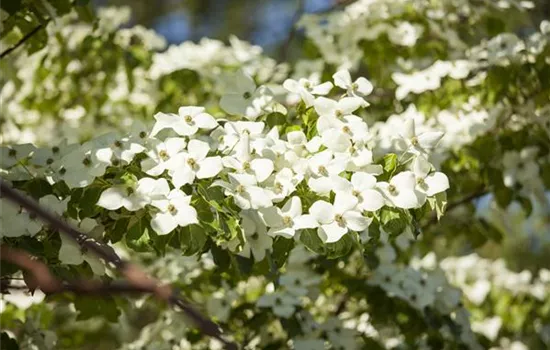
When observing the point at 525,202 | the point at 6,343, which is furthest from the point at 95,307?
the point at 525,202

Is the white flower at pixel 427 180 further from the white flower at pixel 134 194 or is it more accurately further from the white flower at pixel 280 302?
the white flower at pixel 280 302

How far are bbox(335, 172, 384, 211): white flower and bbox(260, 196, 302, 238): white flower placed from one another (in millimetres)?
79

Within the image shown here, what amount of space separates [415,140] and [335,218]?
299mm

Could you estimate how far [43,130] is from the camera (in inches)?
130

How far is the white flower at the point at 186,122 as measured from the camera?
5.57 ft

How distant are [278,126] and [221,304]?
67 cm

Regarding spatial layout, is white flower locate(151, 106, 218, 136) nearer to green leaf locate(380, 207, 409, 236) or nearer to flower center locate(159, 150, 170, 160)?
flower center locate(159, 150, 170, 160)

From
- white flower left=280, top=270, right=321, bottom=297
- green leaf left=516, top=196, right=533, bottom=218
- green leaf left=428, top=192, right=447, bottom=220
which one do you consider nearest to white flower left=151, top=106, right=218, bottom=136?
green leaf left=428, top=192, right=447, bottom=220

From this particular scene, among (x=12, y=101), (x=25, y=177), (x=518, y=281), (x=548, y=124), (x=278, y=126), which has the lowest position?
(x=518, y=281)

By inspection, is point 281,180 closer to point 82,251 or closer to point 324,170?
point 324,170

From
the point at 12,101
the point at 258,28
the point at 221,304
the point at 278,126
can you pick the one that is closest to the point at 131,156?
the point at 278,126

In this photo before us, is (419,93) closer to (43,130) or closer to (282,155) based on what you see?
(282,155)

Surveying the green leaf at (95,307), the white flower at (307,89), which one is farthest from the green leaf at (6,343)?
the white flower at (307,89)

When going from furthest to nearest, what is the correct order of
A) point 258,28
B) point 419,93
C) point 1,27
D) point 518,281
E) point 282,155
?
point 258,28
point 518,281
point 419,93
point 1,27
point 282,155
